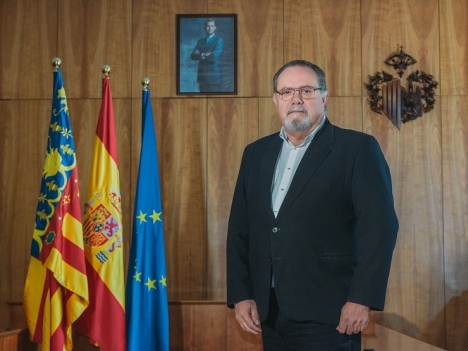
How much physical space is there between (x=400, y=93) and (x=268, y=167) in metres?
2.41

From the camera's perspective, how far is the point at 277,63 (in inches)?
185

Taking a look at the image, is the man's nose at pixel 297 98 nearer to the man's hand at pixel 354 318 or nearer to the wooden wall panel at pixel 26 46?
the man's hand at pixel 354 318

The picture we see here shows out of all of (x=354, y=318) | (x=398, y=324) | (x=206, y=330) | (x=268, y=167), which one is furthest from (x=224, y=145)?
(x=354, y=318)

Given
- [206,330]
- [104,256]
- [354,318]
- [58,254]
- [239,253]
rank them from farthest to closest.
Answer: [206,330]
[104,256]
[58,254]
[239,253]
[354,318]

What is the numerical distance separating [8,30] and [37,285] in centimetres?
188

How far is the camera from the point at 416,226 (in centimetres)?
460

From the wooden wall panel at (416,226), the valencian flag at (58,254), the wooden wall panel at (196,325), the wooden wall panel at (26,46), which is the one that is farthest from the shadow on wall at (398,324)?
the wooden wall panel at (26,46)

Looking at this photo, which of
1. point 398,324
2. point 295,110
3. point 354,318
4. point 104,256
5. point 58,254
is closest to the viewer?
point 354,318

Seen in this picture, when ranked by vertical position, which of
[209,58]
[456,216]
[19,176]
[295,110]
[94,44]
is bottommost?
[456,216]

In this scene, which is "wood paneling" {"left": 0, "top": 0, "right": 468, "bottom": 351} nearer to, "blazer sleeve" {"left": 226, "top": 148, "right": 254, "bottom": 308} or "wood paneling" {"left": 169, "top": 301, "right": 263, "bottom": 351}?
"wood paneling" {"left": 169, "top": 301, "right": 263, "bottom": 351}

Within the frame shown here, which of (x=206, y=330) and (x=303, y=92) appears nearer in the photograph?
(x=303, y=92)

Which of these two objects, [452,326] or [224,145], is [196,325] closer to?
[224,145]

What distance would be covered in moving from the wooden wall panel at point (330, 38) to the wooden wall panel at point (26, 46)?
1618mm

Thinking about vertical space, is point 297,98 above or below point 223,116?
below
